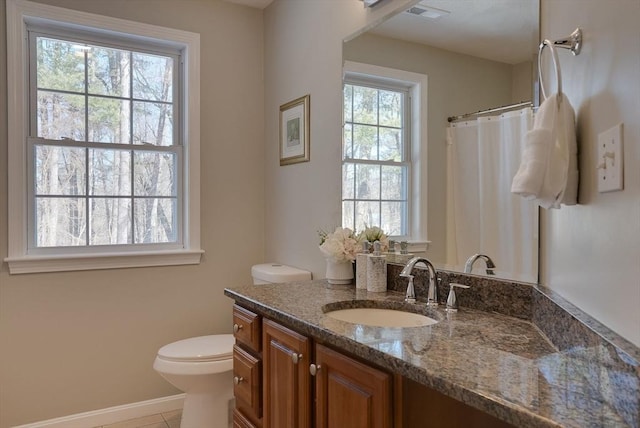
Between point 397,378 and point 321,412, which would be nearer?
point 397,378

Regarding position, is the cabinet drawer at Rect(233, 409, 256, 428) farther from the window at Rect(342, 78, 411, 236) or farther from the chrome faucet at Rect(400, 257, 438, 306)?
the window at Rect(342, 78, 411, 236)

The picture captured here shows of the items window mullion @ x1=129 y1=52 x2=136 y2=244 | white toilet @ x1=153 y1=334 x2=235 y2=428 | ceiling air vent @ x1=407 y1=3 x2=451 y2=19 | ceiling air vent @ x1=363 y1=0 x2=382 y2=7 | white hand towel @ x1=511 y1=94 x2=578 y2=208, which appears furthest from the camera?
window mullion @ x1=129 y1=52 x2=136 y2=244

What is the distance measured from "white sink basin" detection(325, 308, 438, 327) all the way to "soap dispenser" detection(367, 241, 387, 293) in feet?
0.66

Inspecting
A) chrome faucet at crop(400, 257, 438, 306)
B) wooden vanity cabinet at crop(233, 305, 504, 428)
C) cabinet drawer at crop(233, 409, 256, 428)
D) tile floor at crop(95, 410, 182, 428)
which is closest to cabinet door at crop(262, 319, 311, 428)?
wooden vanity cabinet at crop(233, 305, 504, 428)

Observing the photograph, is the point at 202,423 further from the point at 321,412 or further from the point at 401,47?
the point at 401,47

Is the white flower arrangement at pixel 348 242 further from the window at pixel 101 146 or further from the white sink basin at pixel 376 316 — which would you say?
the window at pixel 101 146

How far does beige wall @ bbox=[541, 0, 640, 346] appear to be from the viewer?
76 centimetres

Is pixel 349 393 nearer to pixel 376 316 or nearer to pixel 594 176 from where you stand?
pixel 376 316

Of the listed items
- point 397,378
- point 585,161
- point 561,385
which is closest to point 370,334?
point 397,378

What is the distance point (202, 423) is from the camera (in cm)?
231

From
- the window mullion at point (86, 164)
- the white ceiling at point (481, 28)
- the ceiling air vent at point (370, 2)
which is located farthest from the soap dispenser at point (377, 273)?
the window mullion at point (86, 164)

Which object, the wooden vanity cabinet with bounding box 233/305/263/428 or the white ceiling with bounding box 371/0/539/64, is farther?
the wooden vanity cabinet with bounding box 233/305/263/428

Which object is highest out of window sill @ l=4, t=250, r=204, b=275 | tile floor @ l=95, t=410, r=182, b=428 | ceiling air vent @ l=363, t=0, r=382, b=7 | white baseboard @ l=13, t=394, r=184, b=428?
ceiling air vent @ l=363, t=0, r=382, b=7

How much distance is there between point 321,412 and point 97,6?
2.50 m
